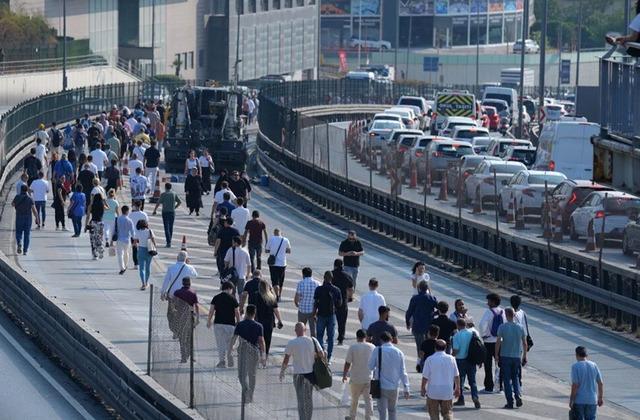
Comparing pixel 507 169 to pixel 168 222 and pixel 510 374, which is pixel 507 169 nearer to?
pixel 168 222

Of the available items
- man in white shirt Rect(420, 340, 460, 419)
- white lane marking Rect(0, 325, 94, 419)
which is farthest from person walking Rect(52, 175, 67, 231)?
man in white shirt Rect(420, 340, 460, 419)

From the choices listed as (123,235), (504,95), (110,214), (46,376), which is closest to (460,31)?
(504,95)

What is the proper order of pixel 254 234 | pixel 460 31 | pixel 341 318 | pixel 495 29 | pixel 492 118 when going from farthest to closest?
1. pixel 495 29
2. pixel 460 31
3. pixel 492 118
4. pixel 254 234
5. pixel 341 318

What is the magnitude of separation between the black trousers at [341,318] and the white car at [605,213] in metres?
6.42

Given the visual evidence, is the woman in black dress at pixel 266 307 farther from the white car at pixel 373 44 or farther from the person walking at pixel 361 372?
the white car at pixel 373 44

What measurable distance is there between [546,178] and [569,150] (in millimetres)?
7441

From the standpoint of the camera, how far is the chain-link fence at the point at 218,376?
53.0ft

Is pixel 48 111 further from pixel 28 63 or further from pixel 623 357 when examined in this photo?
pixel 623 357

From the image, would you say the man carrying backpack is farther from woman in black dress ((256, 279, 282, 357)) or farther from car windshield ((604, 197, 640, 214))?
car windshield ((604, 197, 640, 214))

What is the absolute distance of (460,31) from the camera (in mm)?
189875

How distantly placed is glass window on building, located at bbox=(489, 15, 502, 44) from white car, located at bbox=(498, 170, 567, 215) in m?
155

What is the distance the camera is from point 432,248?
38906mm

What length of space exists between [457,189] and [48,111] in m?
28.6

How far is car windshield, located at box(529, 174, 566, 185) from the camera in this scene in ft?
129
